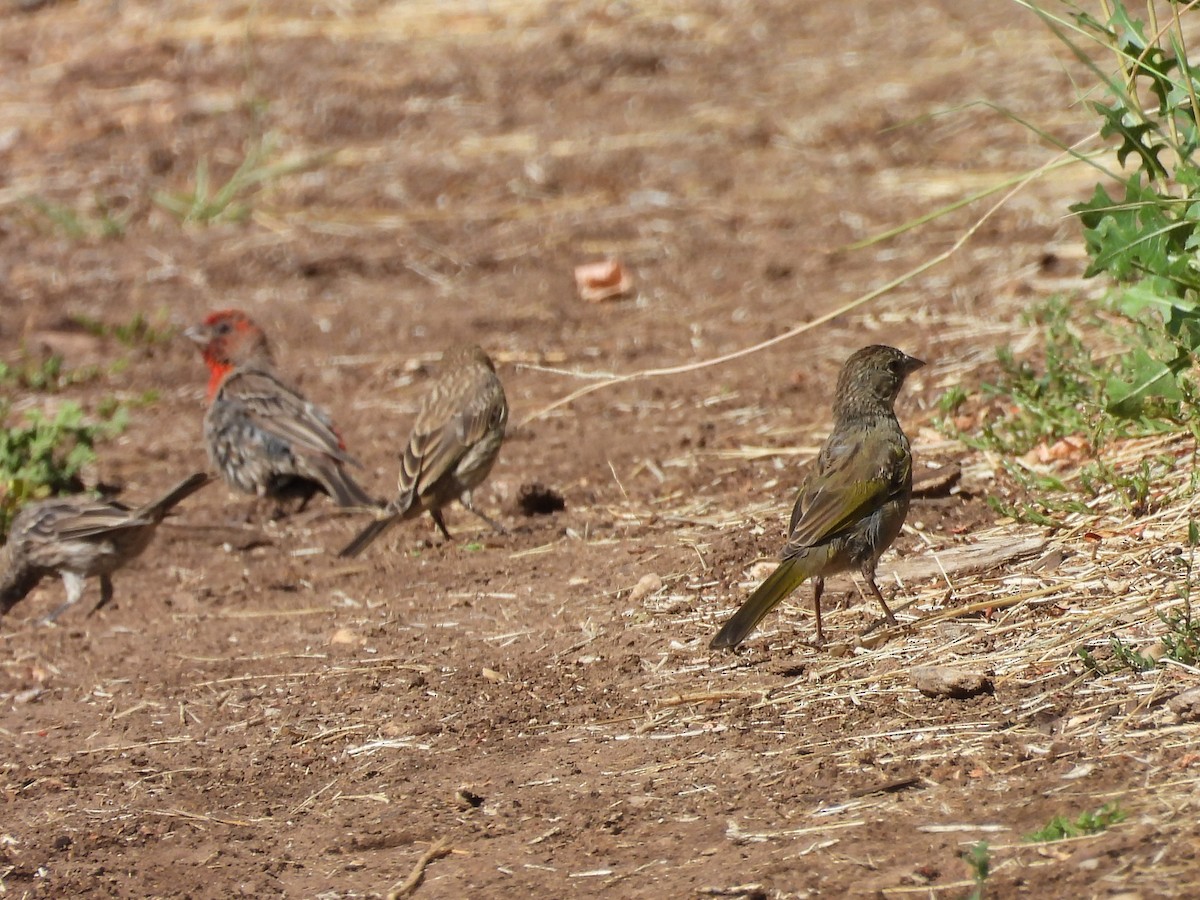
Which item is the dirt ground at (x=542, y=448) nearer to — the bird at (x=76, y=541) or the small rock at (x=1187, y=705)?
the small rock at (x=1187, y=705)

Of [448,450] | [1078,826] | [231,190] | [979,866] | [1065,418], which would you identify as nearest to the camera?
[979,866]

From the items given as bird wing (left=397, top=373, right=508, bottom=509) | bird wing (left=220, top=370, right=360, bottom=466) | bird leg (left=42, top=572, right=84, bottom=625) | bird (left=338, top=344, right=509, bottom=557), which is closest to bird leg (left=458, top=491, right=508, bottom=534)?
bird (left=338, top=344, right=509, bottom=557)

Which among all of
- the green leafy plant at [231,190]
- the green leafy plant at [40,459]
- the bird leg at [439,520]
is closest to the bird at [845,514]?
the bird leg at [439,520]

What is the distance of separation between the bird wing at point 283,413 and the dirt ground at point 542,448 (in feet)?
1.35

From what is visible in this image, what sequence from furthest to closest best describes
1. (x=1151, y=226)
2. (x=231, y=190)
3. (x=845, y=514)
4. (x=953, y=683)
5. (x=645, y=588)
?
(x=231, y=190), (x=645, y=588), (x=845, y=514), (x=1151, y=226), (x=953, y=683)

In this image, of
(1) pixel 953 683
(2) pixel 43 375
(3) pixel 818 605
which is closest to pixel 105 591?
(2) pixel 43 375

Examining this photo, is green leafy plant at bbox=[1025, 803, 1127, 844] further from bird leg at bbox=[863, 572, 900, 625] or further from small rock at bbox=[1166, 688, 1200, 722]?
bird leg at bbox=[863, 572, 900, 625]

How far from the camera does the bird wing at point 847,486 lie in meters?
5.82

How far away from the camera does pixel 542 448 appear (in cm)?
909

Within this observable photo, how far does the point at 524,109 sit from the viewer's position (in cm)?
1505

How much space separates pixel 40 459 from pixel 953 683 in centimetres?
561

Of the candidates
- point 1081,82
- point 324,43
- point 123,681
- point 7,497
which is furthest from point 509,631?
point 324,43

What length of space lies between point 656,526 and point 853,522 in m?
1.67

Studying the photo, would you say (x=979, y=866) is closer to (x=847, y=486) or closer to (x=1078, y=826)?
(x=1078, y=826)
